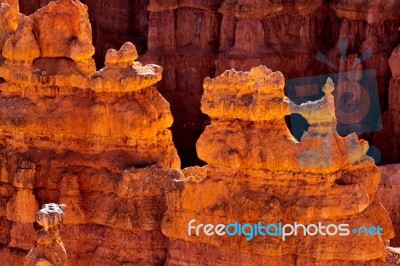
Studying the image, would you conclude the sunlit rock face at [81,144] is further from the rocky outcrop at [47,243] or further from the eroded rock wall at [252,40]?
the eroded rock wall at [252,40]

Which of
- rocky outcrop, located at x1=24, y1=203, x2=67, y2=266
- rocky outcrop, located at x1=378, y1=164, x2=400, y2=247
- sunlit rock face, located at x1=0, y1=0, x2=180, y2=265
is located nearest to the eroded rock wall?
rocky outcrop, located at x1=378, y1=164, x2=400, y2=247

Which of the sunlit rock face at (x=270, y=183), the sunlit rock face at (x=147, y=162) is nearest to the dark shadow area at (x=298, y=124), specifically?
the sunlit rock face at (x=147, y=162)

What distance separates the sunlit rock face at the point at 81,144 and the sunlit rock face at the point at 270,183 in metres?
Answer: 1.27

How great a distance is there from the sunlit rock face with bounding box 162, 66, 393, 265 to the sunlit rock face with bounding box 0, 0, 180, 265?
1273 millimetres

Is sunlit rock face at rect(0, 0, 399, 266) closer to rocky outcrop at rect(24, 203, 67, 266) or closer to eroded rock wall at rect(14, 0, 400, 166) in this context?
rocky outcrop at rect(24, 203, 67, 266)

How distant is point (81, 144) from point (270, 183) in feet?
13.8

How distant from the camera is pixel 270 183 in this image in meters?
22.1

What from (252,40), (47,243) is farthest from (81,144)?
(252,40)

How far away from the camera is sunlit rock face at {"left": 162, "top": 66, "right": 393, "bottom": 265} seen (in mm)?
21656

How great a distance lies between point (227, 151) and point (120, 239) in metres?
2.81

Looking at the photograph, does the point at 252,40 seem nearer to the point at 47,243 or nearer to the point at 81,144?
the point at 81,144

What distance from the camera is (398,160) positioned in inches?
1426

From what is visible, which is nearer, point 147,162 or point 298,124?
point 147,162

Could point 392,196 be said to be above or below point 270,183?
below
